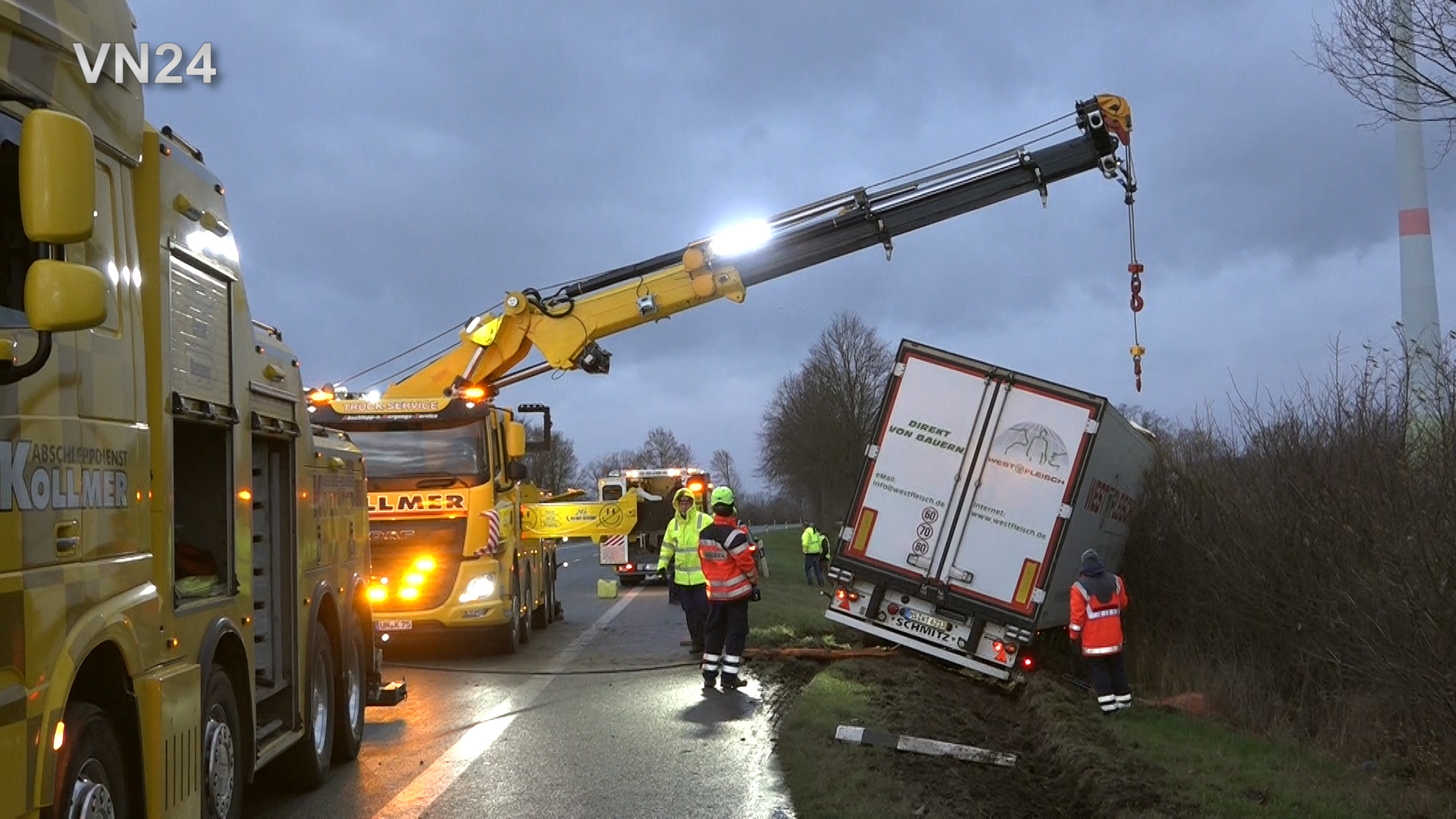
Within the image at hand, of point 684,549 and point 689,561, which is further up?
point 684,549

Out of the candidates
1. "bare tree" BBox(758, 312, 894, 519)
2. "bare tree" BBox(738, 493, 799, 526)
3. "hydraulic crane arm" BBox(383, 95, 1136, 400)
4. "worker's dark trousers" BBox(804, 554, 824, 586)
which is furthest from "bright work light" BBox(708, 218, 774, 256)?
"bare tree" BBox(738, 493, 799, 526)

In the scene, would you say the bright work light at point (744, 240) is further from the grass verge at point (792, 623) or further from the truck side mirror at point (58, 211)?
the truck side mirror at point (58, 211)

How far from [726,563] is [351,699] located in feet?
15.1

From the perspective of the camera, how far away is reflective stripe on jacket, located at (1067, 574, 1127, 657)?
1232 centimetres

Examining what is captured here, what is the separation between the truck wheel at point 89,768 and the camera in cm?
433

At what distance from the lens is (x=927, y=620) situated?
549 inches

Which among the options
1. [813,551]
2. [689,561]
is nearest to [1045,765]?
[689,561]

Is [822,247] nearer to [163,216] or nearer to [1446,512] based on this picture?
[1446,512]

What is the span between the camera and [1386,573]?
9.88 m

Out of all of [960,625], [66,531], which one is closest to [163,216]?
[66,531]

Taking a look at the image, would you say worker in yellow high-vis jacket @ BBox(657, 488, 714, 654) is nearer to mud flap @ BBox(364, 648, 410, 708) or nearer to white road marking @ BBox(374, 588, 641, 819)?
white road marking @ BBox(374, 588, 641, 819)

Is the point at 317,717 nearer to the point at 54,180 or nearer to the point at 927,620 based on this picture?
the point at 54,180

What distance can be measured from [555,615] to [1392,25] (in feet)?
47.1

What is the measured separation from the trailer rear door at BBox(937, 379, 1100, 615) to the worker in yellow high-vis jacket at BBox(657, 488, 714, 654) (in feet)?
9.56
